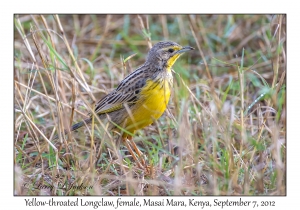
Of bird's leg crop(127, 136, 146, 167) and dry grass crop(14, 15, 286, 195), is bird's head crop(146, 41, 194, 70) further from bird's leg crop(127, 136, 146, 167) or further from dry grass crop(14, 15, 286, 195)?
bird's leg crop(127, 136, 146, 167)

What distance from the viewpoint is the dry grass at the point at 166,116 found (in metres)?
4.67

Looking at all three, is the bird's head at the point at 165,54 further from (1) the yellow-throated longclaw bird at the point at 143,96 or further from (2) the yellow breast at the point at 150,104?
(2) the yellow breast at the point at 150,104

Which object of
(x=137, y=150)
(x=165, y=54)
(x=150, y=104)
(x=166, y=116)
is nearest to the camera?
(x=150, y=104)

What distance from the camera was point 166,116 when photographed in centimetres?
620

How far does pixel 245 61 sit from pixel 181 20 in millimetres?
1396

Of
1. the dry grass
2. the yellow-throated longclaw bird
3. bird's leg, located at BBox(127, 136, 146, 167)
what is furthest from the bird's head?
bird's leg, located at BBox(127, 136, 146, 167)

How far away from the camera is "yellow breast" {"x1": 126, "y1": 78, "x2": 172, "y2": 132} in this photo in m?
5.53

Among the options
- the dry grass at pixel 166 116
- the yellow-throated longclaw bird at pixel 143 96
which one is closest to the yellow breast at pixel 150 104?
the yellow-throated longclaw bird at pixel 143 96

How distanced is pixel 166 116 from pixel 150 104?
0.68 m

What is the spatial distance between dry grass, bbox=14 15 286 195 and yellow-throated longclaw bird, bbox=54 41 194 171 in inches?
6.2

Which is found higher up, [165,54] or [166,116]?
[165,54]

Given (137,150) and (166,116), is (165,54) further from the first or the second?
(137,150)

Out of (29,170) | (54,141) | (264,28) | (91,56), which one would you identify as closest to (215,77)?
(264,28)

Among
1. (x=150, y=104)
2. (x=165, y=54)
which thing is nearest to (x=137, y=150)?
(x=150, y=104)
